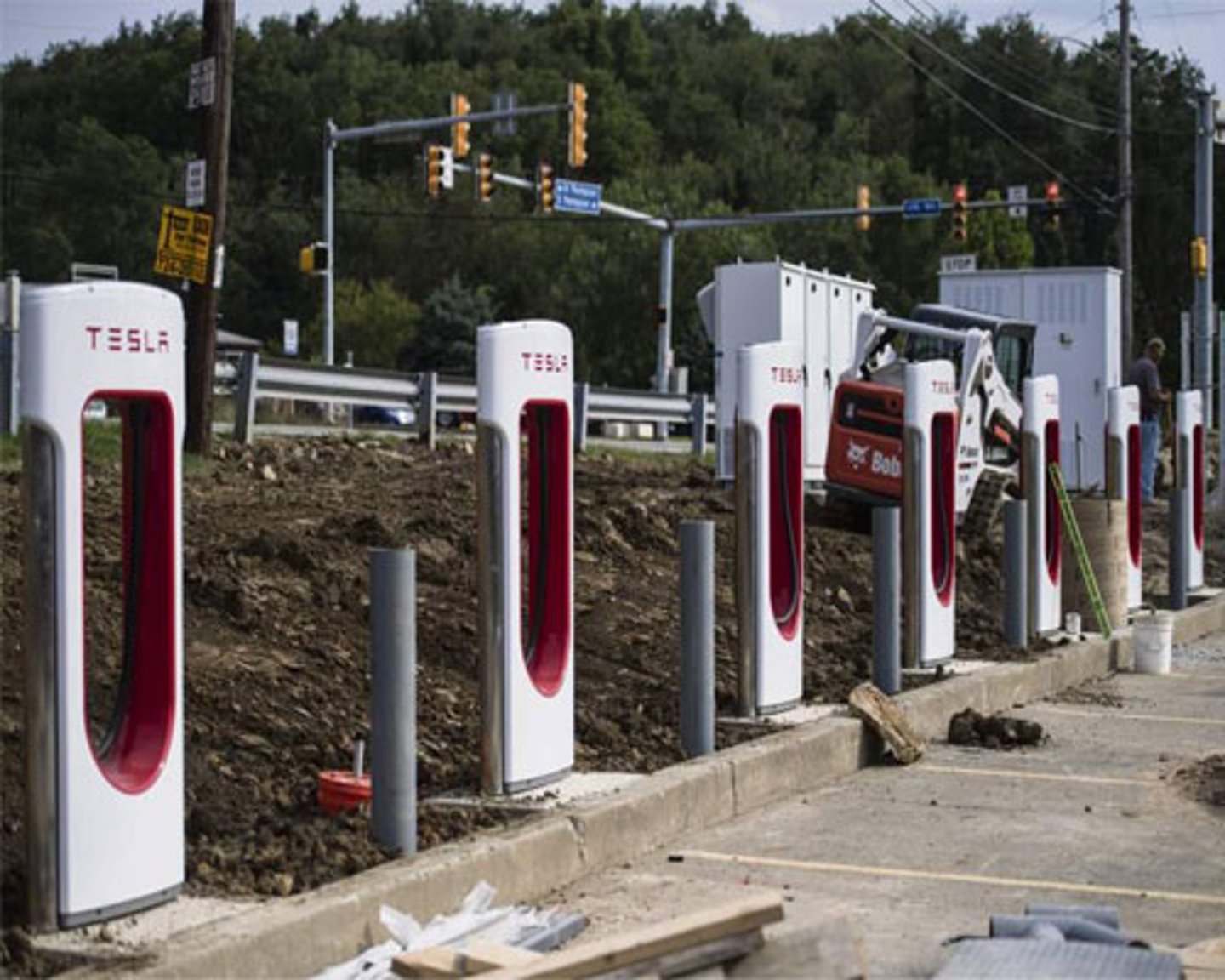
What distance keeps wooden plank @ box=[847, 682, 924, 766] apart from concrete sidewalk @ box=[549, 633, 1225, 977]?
12 cm

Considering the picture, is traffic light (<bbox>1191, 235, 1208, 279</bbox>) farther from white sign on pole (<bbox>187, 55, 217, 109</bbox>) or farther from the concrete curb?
the concrete curb

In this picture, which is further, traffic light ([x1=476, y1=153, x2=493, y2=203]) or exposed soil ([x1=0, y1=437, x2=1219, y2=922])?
traffic light ([x1=476, y1=153, x2=493, y2=203])

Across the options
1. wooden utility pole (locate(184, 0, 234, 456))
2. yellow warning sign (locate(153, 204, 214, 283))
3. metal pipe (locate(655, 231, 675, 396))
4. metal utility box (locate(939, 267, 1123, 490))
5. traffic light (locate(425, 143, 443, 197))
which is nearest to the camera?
yellow warning sign (locate(153, 204, 214, 283))

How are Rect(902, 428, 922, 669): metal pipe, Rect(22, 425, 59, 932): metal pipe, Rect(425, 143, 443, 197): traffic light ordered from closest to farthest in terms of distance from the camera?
Rect(22, 425, 59, 932): metal pipe → Rect(902, 428, 922, 669): metal pipe → Rect(425, 143, 443, 197): traffic light

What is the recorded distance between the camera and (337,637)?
9.61 m

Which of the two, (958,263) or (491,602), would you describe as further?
(958,263)

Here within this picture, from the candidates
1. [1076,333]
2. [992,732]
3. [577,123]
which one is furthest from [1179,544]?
[577,123]

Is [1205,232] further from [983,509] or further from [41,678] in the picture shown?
[41,678]

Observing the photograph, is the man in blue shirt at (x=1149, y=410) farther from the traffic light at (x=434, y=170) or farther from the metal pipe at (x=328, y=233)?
the metal pipe at (x=328, y=233)

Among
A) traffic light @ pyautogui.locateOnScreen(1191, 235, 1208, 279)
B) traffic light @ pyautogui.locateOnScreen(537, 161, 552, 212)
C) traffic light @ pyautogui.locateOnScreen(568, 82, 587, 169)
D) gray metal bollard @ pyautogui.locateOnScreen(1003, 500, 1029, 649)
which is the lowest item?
gray metal bollard @ pyautogui.locateOnScreen(1003, 500, 1029, 649)

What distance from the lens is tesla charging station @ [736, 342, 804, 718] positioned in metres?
9.62

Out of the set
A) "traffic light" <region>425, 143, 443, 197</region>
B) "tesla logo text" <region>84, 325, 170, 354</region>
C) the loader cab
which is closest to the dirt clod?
"tesla logo text" <region>84, 325, 170, 354</region>

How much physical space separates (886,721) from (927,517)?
89.0 inches

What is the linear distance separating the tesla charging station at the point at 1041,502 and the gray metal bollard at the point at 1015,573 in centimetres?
50
